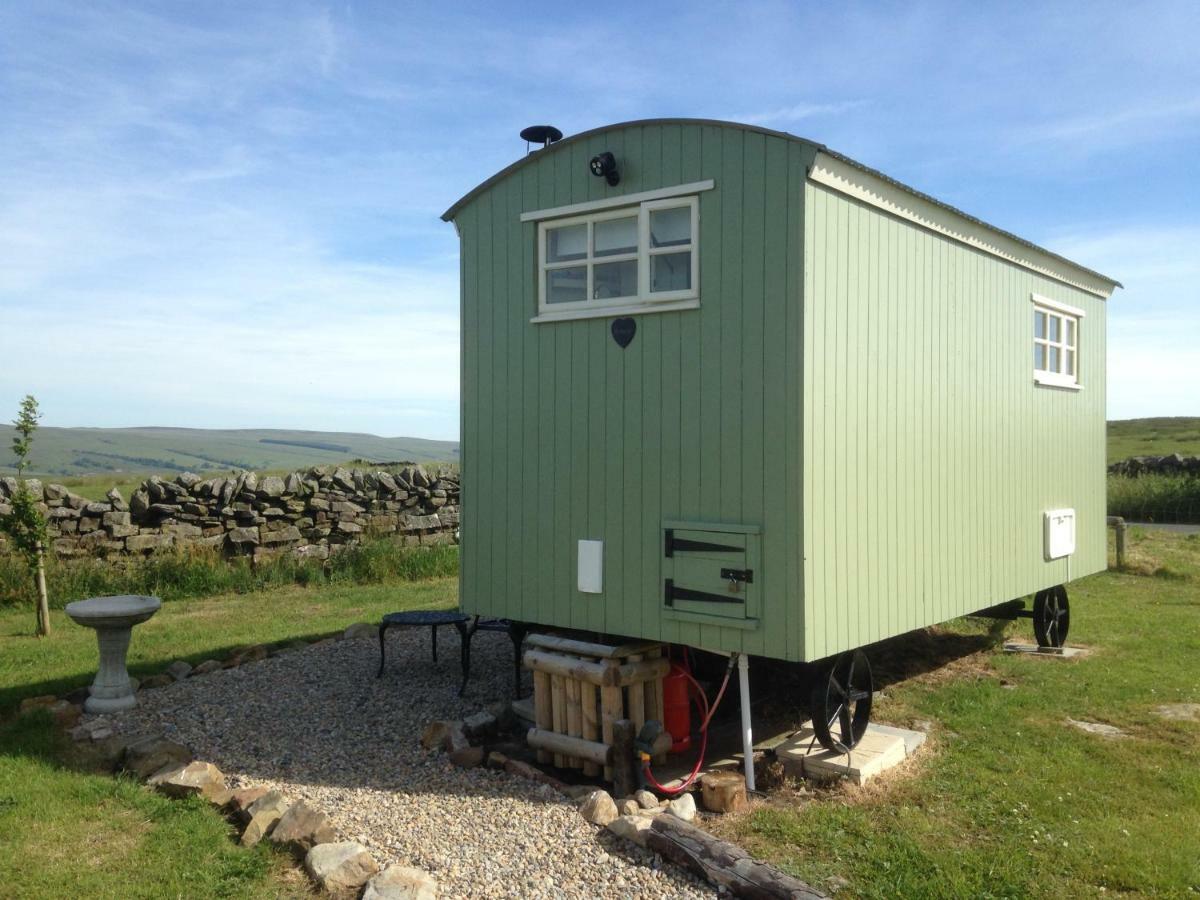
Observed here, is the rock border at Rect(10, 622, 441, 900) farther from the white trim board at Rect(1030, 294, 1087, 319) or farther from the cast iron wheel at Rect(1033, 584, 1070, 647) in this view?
the white trim board at Rect(1030, 294, 1087, 319)

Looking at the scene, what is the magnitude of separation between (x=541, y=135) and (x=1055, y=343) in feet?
16.1

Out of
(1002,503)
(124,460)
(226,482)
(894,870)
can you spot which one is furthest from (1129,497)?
(124,460)

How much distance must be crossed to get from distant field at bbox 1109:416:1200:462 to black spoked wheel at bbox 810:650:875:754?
2629 cm

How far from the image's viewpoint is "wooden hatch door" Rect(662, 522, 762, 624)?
220 inches

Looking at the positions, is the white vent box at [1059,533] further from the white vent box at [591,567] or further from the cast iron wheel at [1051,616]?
the white vent box at [591,567]

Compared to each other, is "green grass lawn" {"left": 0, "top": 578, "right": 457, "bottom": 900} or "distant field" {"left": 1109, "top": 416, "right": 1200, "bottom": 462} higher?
"distant field" {"left": 1109, "top": 416, "right": 1200, "bottom": 462}

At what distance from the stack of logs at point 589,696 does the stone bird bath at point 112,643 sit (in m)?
2.92

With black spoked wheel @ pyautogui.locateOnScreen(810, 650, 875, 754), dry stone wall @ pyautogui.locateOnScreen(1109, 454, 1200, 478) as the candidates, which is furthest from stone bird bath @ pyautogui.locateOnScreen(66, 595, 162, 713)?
dry stone wall @ pyautogui.locateOnScreen(1109, 454, 1200, 478)

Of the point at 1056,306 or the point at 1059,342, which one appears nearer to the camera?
the point at 1056,306

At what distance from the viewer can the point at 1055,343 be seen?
8.71 m

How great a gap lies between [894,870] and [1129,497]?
811 inches

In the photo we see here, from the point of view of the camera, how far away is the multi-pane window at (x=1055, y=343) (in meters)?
8.37

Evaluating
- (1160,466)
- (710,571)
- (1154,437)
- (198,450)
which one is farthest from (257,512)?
(198,450)

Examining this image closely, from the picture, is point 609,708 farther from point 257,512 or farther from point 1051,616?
point 257,512
